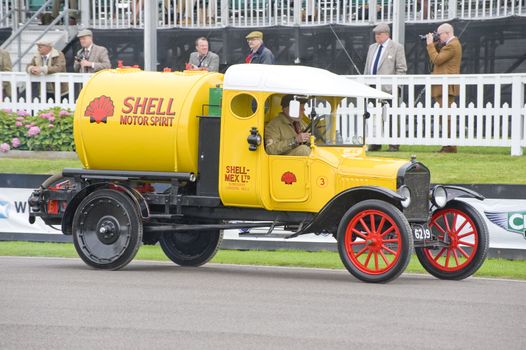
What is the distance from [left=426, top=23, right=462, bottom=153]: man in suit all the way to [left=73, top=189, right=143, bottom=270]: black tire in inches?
300

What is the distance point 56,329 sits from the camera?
977 cm

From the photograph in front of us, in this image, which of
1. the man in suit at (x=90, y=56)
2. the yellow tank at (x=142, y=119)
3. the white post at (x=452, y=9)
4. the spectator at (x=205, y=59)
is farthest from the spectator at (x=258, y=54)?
the white post at (x=452, y=9)

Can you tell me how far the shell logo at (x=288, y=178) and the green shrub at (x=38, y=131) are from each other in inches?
359

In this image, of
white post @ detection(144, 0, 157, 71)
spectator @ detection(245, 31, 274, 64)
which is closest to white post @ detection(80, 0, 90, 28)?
white post @ detection(144, 0, 157, 71)

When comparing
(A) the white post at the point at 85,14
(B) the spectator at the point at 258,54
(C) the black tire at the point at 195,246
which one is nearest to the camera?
(C) the black tire at the point at 195,246

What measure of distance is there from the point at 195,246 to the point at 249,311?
4269mm

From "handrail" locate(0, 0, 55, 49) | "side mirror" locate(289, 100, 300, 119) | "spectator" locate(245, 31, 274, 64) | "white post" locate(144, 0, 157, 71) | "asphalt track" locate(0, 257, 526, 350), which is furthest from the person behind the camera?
"handrail" locate(0, 0, 55, 49)

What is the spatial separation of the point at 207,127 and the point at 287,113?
0.89 metres

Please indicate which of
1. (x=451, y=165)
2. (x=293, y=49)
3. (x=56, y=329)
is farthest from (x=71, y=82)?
(x=56, y=329)

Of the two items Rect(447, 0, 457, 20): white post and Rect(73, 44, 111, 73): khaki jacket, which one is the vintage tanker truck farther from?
Rect(447, 0, 457, 20): white post

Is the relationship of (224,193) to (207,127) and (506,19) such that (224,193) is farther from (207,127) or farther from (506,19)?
(506,19)

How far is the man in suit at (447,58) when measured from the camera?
2014 cm

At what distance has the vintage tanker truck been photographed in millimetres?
13117

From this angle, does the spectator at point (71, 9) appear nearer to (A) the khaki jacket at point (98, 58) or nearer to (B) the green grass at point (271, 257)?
(A) the khaki jacket at point (98, 58)
